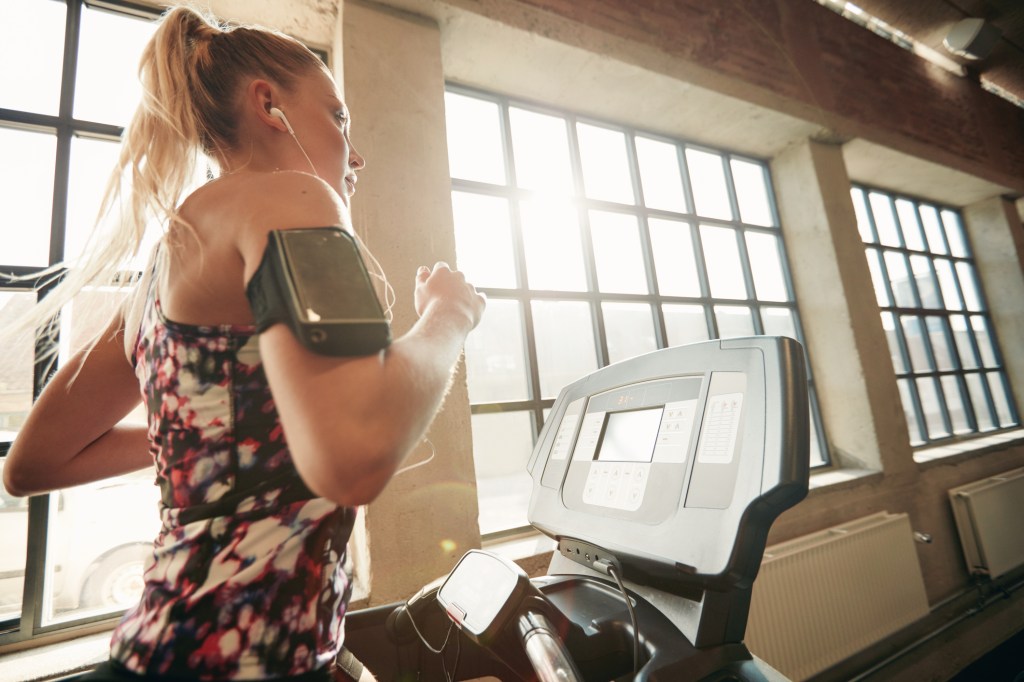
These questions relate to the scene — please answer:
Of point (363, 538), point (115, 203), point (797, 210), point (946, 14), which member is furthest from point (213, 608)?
point (946, 14)

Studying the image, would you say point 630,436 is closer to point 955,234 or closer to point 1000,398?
point 1000,398

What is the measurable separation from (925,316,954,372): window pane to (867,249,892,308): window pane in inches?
21.3

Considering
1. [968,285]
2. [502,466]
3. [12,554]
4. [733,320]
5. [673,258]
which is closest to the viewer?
[12,554]

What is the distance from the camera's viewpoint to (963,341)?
12.8 ft

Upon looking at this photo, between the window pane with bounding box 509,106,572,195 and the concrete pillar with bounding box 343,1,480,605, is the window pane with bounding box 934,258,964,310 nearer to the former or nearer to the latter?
the window pane with bounding box 509,106,572,195

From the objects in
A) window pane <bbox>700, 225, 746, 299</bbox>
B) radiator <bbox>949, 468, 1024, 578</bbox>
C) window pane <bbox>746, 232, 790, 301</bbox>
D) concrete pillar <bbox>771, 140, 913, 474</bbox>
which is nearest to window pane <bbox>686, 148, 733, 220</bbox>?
window pane <bbox>700, 225, 746, 299</bbox>

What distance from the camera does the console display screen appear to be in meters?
0.69

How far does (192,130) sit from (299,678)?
0.66 meters

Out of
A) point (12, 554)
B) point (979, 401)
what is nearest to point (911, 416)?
point (979, 401)

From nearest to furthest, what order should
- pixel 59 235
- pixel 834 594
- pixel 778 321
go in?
pixel 59 235 < pixel 834 594 < pixel 778 321

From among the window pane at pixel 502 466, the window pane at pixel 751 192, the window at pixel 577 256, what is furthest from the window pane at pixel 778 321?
the window pane at pixel 502 466

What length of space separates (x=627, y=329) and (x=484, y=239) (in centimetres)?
88

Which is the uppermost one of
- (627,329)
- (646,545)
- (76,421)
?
(627,329)

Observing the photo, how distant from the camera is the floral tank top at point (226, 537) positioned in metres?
0.43
